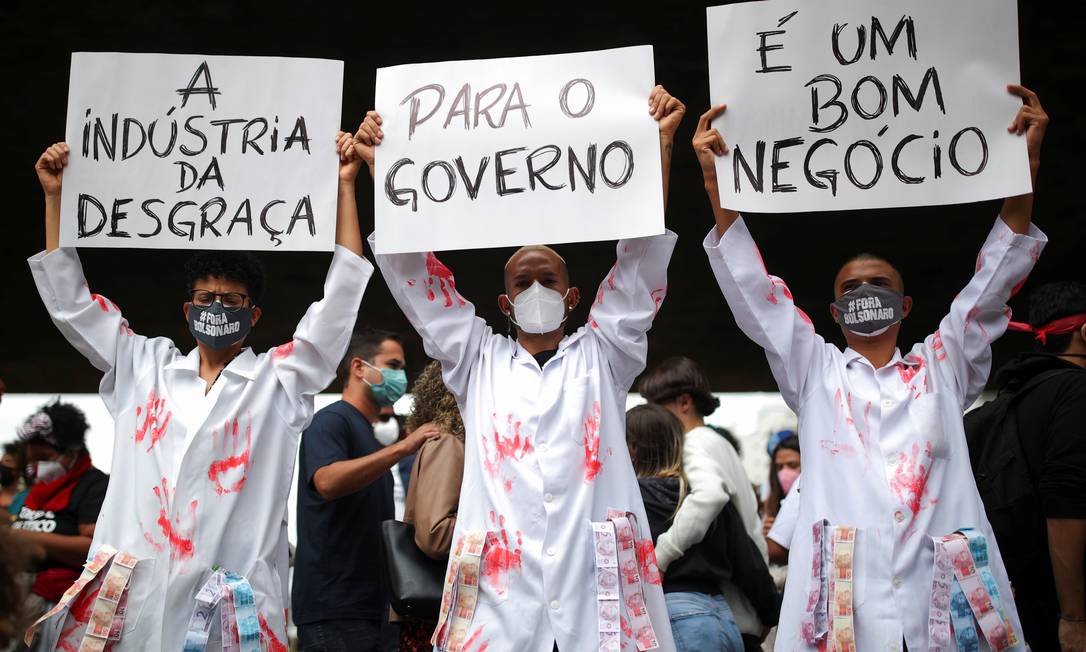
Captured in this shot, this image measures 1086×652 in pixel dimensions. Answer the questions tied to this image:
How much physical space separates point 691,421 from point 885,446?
→ 178cm

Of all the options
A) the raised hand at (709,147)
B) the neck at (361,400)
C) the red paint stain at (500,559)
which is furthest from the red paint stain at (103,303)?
the raised hand at (709,147)

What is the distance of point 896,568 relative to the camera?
145 inches

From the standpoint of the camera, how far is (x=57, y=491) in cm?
560

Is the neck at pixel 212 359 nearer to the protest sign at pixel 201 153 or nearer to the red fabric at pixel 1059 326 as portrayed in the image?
the protest sign at pixel 201 153

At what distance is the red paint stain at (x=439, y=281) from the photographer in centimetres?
420

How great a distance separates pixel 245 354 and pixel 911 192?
2.48m

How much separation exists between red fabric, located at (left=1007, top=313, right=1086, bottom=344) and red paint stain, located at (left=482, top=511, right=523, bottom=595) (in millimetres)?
2237

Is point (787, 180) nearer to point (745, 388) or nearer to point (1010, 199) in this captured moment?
point (1010, 199)

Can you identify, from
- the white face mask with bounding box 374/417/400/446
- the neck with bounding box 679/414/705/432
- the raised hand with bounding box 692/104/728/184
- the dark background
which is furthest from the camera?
the white face mask with bounding box 374/417/400/446

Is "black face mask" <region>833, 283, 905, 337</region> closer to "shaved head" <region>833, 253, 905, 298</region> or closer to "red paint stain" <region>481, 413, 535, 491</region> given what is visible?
"shaved head" <region>833, 253, 905, 298</region>

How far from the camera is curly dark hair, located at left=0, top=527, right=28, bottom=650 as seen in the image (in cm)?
276

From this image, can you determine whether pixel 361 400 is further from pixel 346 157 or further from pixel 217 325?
pixel 346 157

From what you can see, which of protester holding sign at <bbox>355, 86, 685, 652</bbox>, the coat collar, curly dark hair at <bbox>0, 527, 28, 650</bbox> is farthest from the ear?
curly dark hair at <bbox>0, 527, 28, 650</bbox>

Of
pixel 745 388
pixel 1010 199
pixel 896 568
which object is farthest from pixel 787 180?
pixel 745 388
